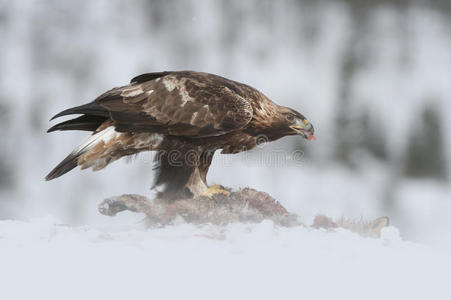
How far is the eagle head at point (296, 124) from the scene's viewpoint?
14.0ft

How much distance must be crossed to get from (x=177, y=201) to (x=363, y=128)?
287 centimetres

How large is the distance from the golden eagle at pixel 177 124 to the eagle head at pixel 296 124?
0.01 metres

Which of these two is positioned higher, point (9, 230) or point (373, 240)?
point (373, 240)

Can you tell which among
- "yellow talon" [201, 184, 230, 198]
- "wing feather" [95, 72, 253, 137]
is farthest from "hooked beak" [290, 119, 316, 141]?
"yellow talon" [201, 184, 230, 198]

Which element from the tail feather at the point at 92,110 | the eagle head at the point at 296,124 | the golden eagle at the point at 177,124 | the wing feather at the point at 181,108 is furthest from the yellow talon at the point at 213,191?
the tail feather at the point at 92,110

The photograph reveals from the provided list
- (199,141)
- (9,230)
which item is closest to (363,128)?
(199,141)

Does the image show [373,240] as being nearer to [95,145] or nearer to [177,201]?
[177,201]

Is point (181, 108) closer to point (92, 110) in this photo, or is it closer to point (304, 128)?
point (92, 110)

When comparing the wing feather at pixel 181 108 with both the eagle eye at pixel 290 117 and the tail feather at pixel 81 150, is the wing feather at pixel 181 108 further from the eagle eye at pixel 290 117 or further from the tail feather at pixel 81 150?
the eagle eye at pixel 290 117

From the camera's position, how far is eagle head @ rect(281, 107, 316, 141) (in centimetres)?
427

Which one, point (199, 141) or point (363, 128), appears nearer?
point (199, 141)

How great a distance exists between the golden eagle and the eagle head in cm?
1

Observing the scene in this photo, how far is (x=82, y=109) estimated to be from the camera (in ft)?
13.3

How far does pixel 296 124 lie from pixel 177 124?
948 millimetres
